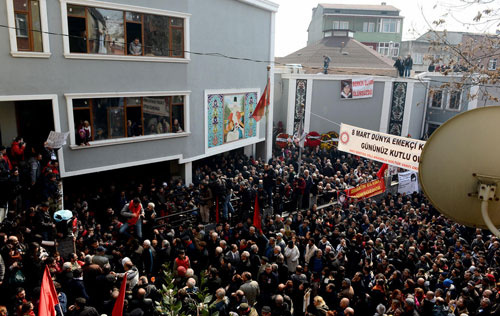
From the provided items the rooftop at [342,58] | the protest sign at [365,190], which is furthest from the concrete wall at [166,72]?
the rooftop at [342,58]

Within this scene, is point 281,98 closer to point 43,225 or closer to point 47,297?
point 43,225

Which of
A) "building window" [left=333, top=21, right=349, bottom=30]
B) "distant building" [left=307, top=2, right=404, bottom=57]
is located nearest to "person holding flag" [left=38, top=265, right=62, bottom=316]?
"distant building" [left=307, top=2, right=404, bottom=57]

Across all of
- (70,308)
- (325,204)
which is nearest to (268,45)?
(325,204)

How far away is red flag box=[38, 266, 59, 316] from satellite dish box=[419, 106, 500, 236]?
5.60 meters

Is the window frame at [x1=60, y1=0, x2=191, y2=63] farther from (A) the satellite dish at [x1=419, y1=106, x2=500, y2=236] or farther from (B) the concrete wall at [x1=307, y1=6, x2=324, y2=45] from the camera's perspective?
(B) the concrete wall at [x1=307, y1=6, x2=324, y2=45]

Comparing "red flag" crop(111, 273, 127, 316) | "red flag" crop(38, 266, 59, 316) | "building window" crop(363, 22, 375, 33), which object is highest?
"building window" crop(363, 22, 375, 33)

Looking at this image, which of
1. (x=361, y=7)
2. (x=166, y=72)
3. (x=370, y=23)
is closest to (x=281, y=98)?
(x=166, y=72)

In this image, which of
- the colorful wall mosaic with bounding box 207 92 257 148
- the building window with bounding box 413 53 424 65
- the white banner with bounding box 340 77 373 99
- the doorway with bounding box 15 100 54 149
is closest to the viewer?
the doorway with bounding box 15 100 54 149

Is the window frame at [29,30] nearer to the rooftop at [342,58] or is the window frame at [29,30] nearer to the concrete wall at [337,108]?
the concrete wall at [337,108]

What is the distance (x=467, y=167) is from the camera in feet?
8.02

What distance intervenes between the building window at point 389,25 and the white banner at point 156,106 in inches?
1763

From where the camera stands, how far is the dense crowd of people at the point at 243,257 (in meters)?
7.68

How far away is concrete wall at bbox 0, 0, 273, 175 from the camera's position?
483 inches

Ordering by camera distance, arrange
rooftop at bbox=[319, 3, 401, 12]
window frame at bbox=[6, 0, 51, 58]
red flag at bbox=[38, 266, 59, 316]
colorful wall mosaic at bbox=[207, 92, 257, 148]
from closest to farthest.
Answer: red flag at bbox=[38, 266, 59, 316] < window frame at bbox=[6, 0, 51, 58] < colorful wall mosaic at bbox=[207, 92, 257, 148] < rooftop at bbox=[319, 3, 401, 12]
